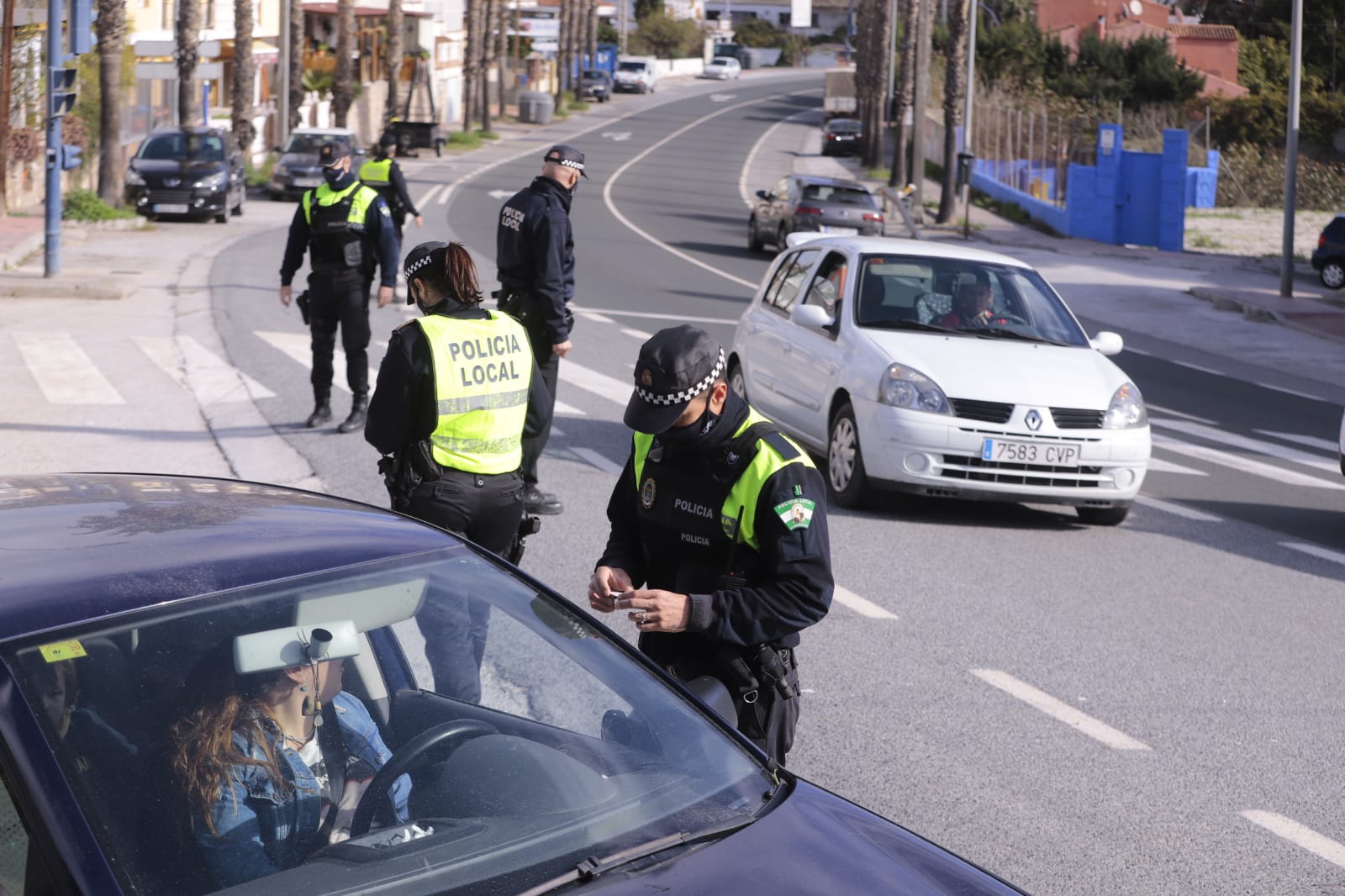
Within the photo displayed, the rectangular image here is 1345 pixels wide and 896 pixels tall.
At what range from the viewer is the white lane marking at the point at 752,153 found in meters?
47.8

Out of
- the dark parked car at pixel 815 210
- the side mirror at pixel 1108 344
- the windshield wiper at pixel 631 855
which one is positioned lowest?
the windshield wiper at pixel 631 855

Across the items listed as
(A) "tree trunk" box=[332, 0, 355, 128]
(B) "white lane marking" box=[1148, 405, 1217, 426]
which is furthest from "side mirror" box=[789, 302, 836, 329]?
(A) "tree trunk" box=[332, 0, 355, 128]

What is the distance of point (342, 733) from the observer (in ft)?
10.3

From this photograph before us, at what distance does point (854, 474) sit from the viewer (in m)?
10.3

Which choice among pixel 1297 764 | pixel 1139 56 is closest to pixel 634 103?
pixel 1139 56

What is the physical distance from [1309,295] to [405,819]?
28276 mm

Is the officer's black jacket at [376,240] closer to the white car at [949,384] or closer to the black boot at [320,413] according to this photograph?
the black boot at [320,413]

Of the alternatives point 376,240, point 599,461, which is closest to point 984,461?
point 599,461

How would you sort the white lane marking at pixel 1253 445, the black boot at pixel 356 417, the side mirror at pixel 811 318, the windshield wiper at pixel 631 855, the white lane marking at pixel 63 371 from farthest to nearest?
the white lane marking at pixel 1253 445 → the white lane marking at pixel 63 371 → the black boot at pixel 356 417 → the side mirror at pixel 811 318 → the windshield wiper at pixel 631 855

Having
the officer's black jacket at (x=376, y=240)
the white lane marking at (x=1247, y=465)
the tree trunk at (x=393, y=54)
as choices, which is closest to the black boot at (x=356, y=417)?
the officer's black jacket at (x=376, y=240)

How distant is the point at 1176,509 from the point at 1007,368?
6.32 ft

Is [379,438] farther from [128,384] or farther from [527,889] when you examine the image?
[128,384]

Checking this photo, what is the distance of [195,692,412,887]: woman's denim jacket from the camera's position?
9.02 ft

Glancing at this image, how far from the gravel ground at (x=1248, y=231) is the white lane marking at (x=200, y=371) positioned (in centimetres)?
2498
